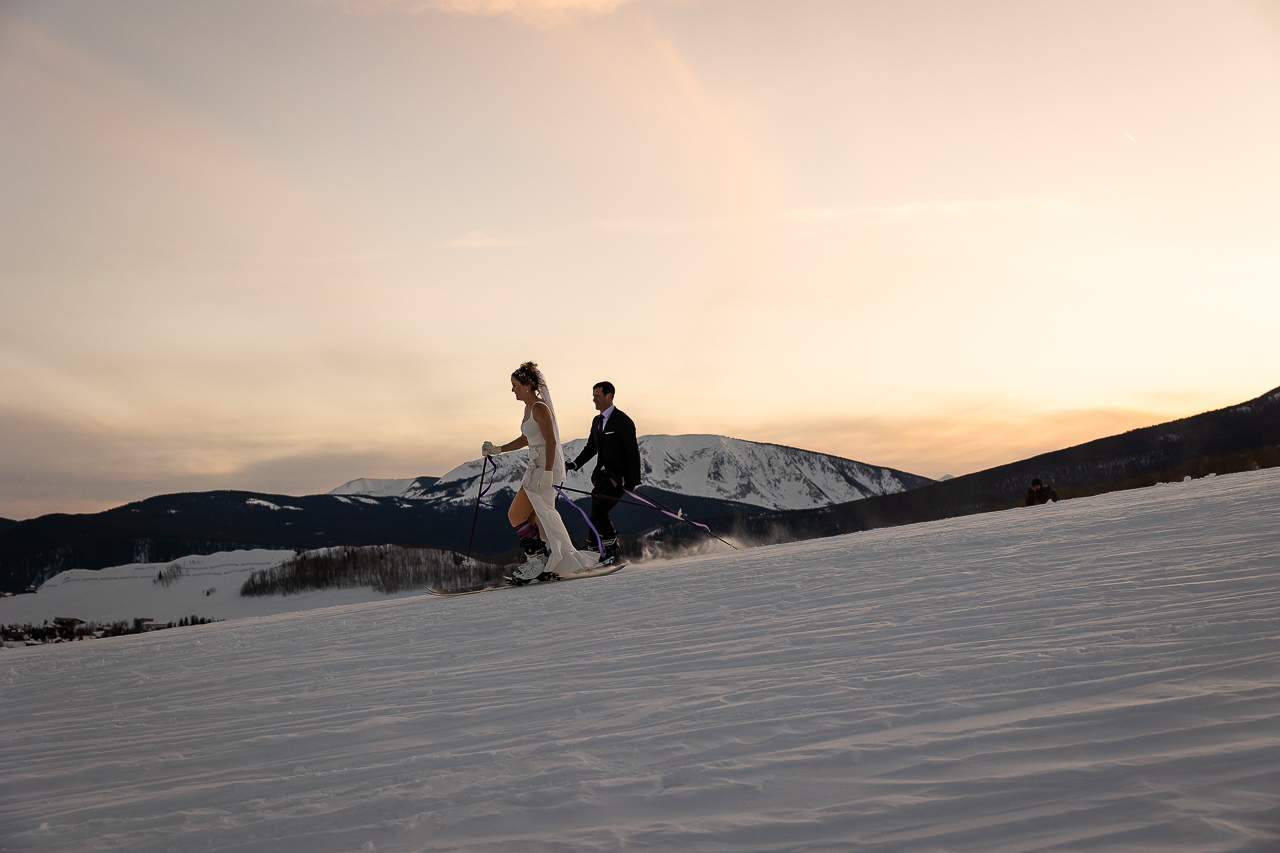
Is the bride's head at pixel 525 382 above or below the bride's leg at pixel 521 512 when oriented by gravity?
above

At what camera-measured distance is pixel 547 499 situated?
8.95 metres

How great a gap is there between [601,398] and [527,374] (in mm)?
2009

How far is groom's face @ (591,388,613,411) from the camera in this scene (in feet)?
34.7

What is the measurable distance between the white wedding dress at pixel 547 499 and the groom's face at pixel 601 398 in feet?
5.09

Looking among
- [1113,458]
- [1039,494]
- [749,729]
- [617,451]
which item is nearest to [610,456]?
[617,451]

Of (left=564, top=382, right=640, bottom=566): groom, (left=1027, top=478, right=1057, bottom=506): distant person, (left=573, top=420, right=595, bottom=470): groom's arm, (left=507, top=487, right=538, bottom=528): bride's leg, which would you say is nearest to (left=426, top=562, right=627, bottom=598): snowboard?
(left=564, top=382, right=640, bottom=566): groom

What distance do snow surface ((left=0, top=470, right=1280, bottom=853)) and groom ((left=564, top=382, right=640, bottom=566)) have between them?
484cm

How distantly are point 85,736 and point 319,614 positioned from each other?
19.6 ft

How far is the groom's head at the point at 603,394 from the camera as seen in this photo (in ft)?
34.7

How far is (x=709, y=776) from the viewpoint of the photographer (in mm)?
2398

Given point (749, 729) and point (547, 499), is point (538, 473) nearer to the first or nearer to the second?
point (547, 499)

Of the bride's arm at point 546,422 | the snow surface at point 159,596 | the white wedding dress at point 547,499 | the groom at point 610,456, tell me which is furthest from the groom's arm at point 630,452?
the snow surface at point 159,596

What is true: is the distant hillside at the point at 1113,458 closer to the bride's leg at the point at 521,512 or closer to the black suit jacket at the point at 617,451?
the black suit jacket at the point at 617,451

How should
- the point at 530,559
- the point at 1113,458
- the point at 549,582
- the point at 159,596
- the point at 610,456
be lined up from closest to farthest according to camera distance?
the point at 549,582 < the point at 530,559 < the point at 610,456 < the point at 159,596 < the point at 1113,458
